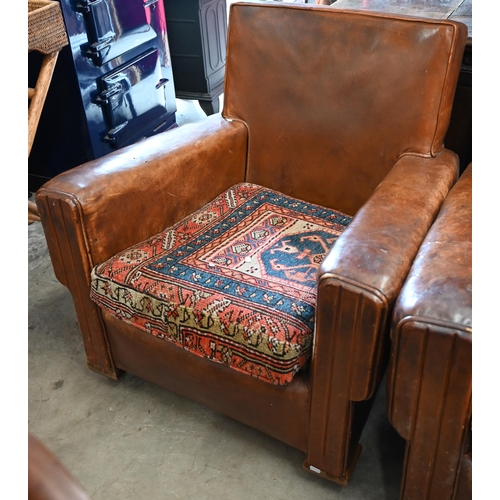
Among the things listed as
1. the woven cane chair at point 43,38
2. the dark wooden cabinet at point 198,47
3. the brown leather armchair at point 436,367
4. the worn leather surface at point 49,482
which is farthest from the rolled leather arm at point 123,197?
the dark wooden cabinet at point 198,47

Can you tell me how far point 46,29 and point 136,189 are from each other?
2.46 feet

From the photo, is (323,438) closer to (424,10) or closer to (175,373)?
(175,373)

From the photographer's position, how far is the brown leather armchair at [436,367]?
99 cm

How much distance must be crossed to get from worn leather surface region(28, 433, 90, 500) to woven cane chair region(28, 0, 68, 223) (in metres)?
1.59

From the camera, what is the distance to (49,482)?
0.53 meters

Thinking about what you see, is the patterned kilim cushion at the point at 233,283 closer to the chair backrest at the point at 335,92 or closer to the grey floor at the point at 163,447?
the chair backrest at the point at 335,92

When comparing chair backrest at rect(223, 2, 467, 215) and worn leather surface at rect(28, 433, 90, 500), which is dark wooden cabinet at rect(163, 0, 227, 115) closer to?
chair backrest at rect(223, 2, 467, 215)

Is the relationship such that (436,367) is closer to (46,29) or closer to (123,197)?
(123,197)

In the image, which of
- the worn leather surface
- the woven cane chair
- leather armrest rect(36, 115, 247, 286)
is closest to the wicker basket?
the woven cane chair

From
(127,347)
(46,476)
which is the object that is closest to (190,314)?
(127,347)

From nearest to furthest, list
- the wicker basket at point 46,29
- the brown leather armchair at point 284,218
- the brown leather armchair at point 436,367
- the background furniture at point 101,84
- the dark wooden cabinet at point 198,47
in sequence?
1. the brown leather armchair at point 436,367
2. the brown leather armchair at point 284,218
3. the wicker basket at point 46,29
4. the background furniture at point 101,84
5. the dark wooden cabinet at point 198,47

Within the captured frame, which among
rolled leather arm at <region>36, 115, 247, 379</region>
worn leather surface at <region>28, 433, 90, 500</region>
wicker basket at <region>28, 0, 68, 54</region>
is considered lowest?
rolled leather arm at <region>36, 115, 247, 379</region>

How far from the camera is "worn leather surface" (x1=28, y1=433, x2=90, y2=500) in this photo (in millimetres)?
521

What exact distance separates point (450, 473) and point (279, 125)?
42.4 inches
